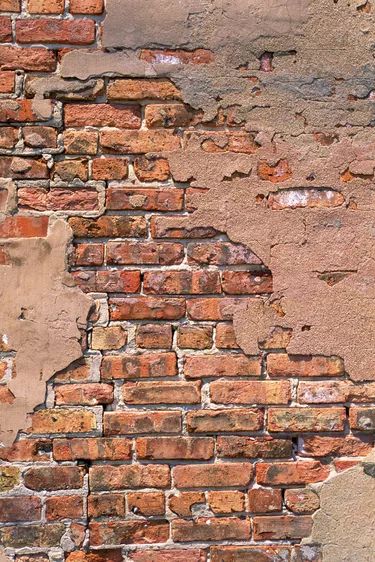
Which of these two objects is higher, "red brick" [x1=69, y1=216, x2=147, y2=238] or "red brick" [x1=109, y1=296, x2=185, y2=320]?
"red brick" [x1=69, y1=216, x2=147, y2=238]

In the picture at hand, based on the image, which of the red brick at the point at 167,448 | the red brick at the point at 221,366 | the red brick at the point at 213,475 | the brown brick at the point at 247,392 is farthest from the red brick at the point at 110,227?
the red brick at the point at 213,475

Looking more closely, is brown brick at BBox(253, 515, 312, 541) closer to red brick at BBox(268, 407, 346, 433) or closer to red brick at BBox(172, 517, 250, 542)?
red brick at BBox(172, 517, 250, 542)

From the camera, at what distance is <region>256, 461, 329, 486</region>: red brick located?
2141 millimetres

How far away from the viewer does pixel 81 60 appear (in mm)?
2111

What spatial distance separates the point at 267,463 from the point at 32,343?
0.83 metres

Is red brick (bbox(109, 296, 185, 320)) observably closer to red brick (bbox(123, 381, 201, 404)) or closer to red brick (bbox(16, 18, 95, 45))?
red brick (bbox(123, 381, 201, 404))

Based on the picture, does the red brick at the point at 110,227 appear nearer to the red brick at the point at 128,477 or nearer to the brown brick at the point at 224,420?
the brown brick at the point at 224,420

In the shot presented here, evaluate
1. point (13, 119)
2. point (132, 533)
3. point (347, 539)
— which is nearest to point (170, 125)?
point (13, 119)

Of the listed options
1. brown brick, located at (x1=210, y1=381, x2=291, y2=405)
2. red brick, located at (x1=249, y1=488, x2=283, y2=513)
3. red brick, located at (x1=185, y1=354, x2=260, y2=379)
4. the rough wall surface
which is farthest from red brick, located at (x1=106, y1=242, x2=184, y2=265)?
red brick, located at (x1=249, y1=488, x2=283, y2=513)

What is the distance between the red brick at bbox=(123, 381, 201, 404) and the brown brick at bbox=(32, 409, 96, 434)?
14 cm

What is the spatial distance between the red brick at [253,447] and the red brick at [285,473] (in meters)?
0.03

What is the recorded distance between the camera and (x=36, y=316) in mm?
2109

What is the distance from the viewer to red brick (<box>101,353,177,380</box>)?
6.97 ft

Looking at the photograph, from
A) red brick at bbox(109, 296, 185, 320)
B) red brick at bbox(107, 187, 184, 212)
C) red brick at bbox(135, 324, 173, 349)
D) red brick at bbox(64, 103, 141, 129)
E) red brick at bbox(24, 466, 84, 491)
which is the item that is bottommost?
red brick at bbox(24, 466, 84, 491)
